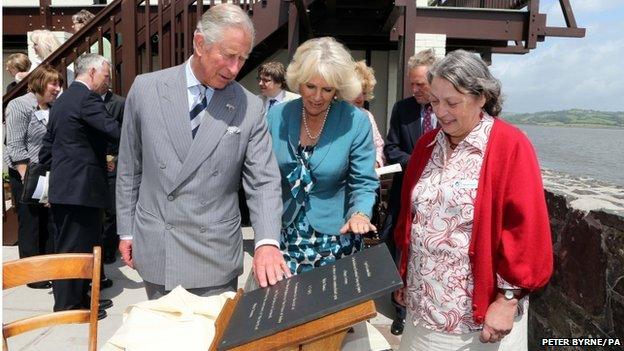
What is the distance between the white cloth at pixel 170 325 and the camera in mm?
1223

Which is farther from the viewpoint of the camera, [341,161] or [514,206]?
[341,161]

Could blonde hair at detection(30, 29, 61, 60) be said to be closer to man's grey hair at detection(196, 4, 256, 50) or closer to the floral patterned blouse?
man's grey hair at detection(196, 4, 256, 50)

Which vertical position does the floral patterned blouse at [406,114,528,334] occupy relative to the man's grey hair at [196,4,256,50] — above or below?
below

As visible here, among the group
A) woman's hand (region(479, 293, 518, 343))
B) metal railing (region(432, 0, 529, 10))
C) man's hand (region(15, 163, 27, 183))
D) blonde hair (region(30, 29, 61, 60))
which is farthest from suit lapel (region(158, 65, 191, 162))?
metal railing (region(432, 0, 529, 10))

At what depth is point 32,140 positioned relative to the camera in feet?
15.3

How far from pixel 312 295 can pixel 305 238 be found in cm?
97

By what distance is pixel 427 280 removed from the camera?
1835mm

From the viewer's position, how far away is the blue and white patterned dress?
206cm

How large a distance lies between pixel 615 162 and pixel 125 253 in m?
13.1

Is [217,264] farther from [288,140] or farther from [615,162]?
[615,162]

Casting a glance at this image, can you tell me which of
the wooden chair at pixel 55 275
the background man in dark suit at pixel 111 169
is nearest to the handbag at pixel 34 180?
the background man in dark suit at pixel 111 169

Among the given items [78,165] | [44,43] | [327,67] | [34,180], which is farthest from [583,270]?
[44,43]

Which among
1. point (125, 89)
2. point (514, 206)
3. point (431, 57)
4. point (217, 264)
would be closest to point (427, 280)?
point (514, 206)

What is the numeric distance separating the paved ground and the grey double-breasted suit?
1.36 m
